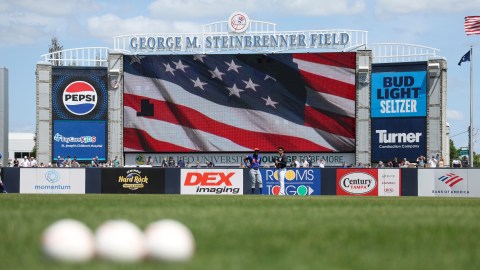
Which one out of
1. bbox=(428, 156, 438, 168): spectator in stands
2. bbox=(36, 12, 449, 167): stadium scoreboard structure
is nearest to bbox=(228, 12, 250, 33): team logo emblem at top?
bbox=(36, 12, 449, 167): stadium scoreboard structure

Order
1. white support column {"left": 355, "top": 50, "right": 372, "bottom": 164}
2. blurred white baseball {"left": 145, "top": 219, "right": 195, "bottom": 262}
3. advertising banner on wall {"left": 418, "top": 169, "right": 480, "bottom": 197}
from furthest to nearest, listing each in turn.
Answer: white support column {"left": 355, "top": 50, "right": 372, "bottom": 164}, advertising banner on wall {"left": 418, "top": 169, "right": 480, "bottom": 197}, blurred white baseball {"left": 145, "top": 219, "right": 195, "bottom": 262}

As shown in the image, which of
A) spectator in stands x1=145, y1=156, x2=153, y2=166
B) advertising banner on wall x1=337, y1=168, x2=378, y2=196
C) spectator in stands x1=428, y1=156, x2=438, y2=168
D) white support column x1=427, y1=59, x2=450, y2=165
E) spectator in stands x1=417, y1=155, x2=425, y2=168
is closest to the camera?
advertising banner on wall x1=337, y1=168, x2=378, y2=196

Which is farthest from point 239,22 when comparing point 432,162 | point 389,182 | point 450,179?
point 450,179

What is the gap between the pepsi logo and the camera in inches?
2165

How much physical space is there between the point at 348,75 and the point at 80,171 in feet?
64.0

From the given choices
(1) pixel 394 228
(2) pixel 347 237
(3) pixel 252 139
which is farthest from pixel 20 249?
(3) pixel 252 139

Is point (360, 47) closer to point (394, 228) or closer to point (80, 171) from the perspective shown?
point (80, 171)

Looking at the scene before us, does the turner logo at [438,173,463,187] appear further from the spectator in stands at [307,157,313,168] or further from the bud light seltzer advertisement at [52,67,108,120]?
the bud light seltzer advertisement at [52,67,108,120]

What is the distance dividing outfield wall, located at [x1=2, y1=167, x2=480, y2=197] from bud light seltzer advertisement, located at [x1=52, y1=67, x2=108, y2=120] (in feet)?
46.5

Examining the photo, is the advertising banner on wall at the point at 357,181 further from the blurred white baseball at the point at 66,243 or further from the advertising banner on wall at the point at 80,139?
the blurred white baseball at the point at 66,243

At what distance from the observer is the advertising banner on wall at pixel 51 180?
134 feet

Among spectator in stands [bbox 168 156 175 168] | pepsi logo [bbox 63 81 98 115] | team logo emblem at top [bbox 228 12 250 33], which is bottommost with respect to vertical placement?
spectator in stands [bbox 168 156 175 168]

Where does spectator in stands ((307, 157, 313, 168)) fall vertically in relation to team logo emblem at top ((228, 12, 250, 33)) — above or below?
below

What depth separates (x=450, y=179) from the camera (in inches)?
1502
